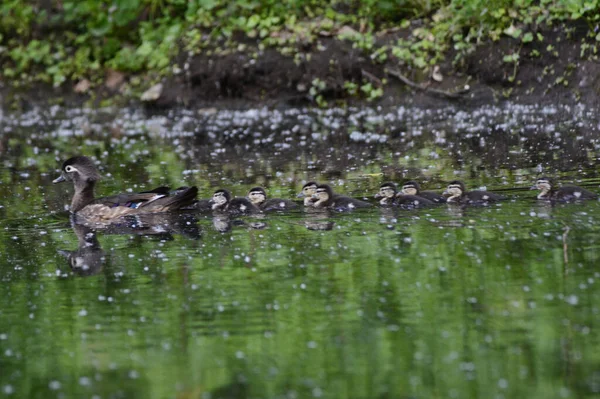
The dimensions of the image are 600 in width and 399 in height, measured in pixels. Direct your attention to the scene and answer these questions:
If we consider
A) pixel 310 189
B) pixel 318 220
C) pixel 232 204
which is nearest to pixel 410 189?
pixel 310 189

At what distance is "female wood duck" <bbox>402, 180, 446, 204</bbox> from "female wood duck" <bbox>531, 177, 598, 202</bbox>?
3.48 feet

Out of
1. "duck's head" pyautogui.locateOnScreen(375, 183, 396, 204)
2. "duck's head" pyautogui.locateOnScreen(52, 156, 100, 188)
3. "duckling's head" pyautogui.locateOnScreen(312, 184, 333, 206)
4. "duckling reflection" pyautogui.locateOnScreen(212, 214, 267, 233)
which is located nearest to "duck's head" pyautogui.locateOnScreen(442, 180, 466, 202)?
"duck's head" pyautogui.locateOnScreen(375, 183, 396, 204)

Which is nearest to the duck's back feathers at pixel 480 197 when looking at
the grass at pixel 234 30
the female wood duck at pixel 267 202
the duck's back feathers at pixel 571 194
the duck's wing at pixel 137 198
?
the duck's back feathers at pixel 571 194

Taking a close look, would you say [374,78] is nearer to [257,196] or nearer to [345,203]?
[257,196]

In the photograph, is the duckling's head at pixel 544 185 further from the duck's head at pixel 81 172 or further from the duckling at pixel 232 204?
the duck's head at pixel 81 172

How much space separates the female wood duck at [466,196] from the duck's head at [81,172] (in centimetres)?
444

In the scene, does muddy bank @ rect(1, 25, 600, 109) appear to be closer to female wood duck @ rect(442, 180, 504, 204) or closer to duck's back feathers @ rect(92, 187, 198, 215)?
female wood duck @ rect(442, 180, 504, 204)

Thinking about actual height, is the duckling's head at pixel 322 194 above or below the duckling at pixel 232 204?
above

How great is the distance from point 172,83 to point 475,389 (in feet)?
58.9

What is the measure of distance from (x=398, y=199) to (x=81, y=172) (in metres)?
4.14

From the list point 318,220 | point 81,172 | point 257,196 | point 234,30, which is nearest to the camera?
point 318,220

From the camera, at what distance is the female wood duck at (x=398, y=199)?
465 inches

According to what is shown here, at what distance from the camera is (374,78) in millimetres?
21344

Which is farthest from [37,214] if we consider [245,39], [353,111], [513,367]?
[245,39]
